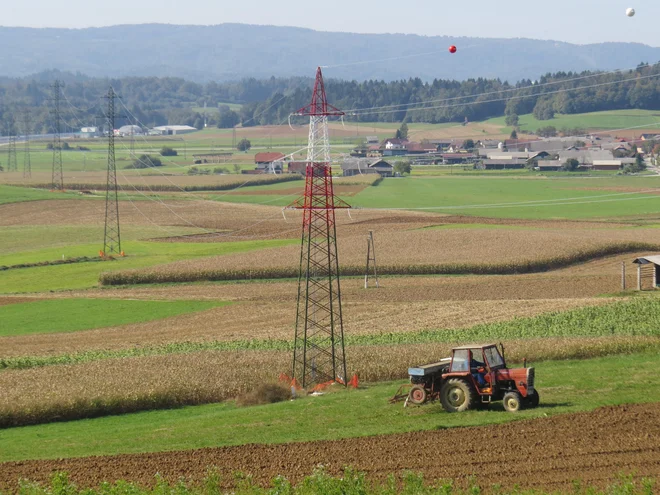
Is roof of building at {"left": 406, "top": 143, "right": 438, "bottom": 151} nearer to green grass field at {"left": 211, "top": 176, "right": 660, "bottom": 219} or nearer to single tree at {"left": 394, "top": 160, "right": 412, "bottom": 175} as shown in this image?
single tree at {"left": 394, "top": 160, "right": 412, "bottom": 175}

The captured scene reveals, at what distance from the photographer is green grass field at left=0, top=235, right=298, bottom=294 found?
199 feet

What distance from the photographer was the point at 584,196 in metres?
108

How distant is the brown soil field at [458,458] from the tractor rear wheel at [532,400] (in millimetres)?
1234

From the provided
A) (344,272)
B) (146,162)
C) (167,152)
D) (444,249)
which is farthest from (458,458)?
(167,152)

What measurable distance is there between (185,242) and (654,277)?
39414 millimetres

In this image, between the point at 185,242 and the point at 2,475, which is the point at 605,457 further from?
the point at 185,242

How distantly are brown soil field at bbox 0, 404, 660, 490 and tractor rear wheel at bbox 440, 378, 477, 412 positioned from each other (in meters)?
1.69

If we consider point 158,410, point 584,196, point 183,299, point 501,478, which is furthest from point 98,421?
point 584,196

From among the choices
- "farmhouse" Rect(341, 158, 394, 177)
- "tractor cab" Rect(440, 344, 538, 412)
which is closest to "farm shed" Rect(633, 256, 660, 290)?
"tractor cab" Rect(440, 344, 538, 412)

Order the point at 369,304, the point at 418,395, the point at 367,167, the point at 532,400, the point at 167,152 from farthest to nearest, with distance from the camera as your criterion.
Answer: the point at 167,152
the point at 367,167
the point at 369,304
the point at 418,395
the point at 532,400

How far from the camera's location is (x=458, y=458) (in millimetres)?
20328

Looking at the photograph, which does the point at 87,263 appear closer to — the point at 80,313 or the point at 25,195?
the point at 80,313

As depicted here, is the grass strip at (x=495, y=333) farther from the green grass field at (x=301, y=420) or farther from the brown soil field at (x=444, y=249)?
the brown soil field at (x=444, y=249)

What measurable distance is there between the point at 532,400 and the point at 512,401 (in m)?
0.59
